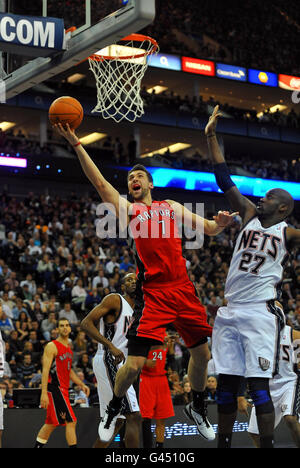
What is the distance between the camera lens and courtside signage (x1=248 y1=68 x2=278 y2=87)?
34719 mm

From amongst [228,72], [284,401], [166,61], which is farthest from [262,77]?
[284,401]

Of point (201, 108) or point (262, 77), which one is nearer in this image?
point (201, 108)

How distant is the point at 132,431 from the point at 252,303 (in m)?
2.22

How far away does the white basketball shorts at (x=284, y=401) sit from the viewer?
7926 millimetres

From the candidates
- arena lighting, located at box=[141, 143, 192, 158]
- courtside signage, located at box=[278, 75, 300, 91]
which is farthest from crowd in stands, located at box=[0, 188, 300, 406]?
courtside signage, located at box=[278, 75, 300, 91]

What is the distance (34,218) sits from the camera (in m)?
21.9

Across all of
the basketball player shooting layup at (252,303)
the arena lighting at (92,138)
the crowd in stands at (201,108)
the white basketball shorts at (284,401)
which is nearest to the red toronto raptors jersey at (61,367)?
the white basketball shorts at (284,401)

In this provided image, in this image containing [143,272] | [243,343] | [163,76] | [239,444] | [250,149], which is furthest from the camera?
[250,149]

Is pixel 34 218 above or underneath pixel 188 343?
above

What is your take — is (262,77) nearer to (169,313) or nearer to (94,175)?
(94,175)

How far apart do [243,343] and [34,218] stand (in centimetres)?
1681

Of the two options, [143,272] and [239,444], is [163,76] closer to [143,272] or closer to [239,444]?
[239,444]

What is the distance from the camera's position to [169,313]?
6.01 metres

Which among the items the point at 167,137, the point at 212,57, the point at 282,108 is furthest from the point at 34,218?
the point at 282,108
